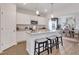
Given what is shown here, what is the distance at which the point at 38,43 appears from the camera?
1.73 meters

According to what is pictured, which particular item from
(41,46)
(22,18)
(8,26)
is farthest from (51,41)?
(8,26)

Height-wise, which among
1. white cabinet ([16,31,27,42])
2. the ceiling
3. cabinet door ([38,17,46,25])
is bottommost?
white cabinet ([16,31,27,42])

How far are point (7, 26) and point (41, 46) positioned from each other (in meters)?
0.80

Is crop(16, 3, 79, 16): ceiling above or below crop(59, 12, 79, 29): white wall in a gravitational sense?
above

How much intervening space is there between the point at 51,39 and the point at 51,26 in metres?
0.28

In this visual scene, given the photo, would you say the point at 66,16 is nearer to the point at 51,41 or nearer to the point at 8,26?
the point at 51,41

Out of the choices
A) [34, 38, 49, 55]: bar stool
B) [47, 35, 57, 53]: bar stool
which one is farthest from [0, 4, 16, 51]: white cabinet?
[47, 35, 57, 53]: bar stool

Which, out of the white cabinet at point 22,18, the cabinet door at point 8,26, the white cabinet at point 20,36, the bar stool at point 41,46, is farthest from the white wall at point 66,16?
the cabinet door at point 8,26

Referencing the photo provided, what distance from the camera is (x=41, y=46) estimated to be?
5.81 feet

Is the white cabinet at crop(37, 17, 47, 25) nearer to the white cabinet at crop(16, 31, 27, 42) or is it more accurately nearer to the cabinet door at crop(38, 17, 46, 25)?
the cabinet door at crop(38, 17, 46, 25)

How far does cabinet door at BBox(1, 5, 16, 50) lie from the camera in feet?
5.45

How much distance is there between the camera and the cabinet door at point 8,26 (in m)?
1.66

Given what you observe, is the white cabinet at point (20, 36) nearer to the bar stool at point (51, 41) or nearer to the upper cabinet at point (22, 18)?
the upper cabinet at point (22, 18)

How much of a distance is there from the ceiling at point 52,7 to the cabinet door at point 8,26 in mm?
207
